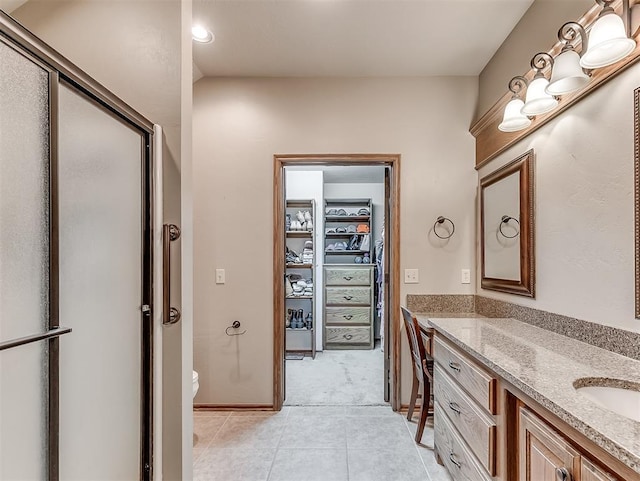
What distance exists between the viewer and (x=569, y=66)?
1386 millimetres

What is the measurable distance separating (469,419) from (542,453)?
1.65 ft

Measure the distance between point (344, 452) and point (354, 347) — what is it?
2336 mm

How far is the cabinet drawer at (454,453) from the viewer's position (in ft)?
4.70

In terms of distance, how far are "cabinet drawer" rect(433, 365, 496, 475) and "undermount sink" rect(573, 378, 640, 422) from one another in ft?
1.25

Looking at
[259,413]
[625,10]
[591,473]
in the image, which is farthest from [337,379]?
[625,10]

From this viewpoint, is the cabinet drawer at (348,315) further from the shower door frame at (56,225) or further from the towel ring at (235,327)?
the shower door frame at (56,225)

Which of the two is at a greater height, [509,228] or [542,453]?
[509,228]

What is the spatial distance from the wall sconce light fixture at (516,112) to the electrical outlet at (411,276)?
1207 mm

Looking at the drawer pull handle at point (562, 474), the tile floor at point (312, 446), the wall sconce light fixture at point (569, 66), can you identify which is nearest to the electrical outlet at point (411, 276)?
the tile floor at point (312, 446)

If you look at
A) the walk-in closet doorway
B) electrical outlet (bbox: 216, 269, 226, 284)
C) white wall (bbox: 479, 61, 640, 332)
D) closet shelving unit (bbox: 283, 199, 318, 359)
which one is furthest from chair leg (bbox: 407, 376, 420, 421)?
closet shelving unit (bbox: 283, 199, 318, 359)

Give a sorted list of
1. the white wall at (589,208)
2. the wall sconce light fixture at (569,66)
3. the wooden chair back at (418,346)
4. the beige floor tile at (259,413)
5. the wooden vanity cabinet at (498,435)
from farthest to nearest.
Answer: the beige floor tile at (259,413)
the wooden chair back at (418,346)
the wall sconce light fixture at (569,66)
the white wall at (589,208)
the wooden vanity cabinet at (498,435)

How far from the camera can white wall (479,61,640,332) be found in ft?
4.18

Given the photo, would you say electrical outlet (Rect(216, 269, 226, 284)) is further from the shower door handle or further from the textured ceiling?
the textured ceiling

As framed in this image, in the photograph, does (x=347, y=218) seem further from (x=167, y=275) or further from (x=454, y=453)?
(x=167, y=275)
